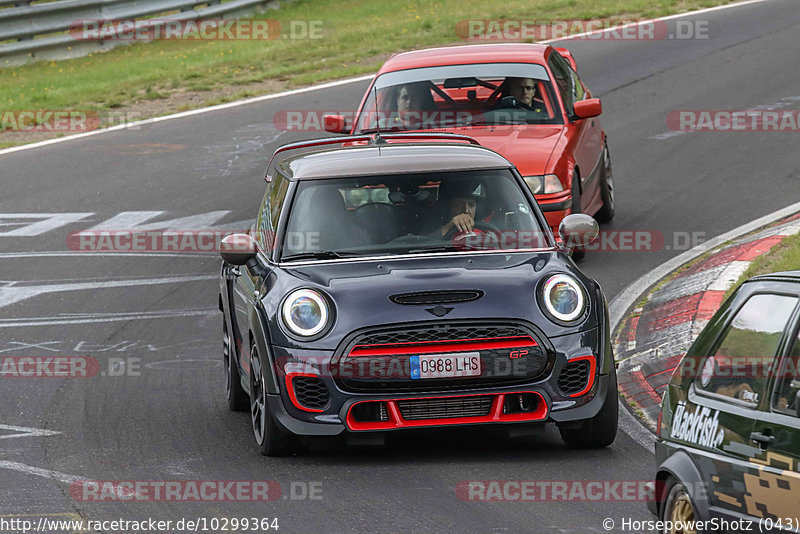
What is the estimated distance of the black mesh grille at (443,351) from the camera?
24.3ft

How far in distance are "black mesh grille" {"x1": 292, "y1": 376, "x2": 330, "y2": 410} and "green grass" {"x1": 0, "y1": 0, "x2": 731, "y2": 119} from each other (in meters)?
15.4

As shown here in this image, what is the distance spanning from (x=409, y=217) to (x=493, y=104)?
5259 mm

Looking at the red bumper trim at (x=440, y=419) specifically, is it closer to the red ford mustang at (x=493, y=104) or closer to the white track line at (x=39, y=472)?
the white track line at (x=39, y=472)

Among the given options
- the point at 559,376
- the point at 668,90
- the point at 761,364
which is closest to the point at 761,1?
the point at 668,90

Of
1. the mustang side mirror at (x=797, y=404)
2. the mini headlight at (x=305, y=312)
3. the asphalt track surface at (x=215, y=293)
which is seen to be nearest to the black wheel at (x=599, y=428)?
the asphalt track surface at (x=215, y=293)

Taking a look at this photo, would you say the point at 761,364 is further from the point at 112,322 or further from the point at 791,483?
the point at 112,322

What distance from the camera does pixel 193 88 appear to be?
23.4 meters

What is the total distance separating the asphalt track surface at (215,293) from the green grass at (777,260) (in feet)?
4.05

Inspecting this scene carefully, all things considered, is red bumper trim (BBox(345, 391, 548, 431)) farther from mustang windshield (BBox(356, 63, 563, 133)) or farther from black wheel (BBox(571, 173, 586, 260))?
mustang windshield (BBox(356, 63, 563, 133))

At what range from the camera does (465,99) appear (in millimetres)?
13594

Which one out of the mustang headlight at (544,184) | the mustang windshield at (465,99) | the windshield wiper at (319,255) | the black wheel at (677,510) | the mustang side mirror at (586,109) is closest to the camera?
the black wheel at (677,510)

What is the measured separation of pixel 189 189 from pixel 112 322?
5.42 m

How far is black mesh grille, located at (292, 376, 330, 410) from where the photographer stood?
7.50m

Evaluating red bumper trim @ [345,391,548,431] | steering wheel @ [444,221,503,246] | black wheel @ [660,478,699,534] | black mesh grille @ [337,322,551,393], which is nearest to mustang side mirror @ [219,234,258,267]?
steering wheel @ [444,221,503,246]
